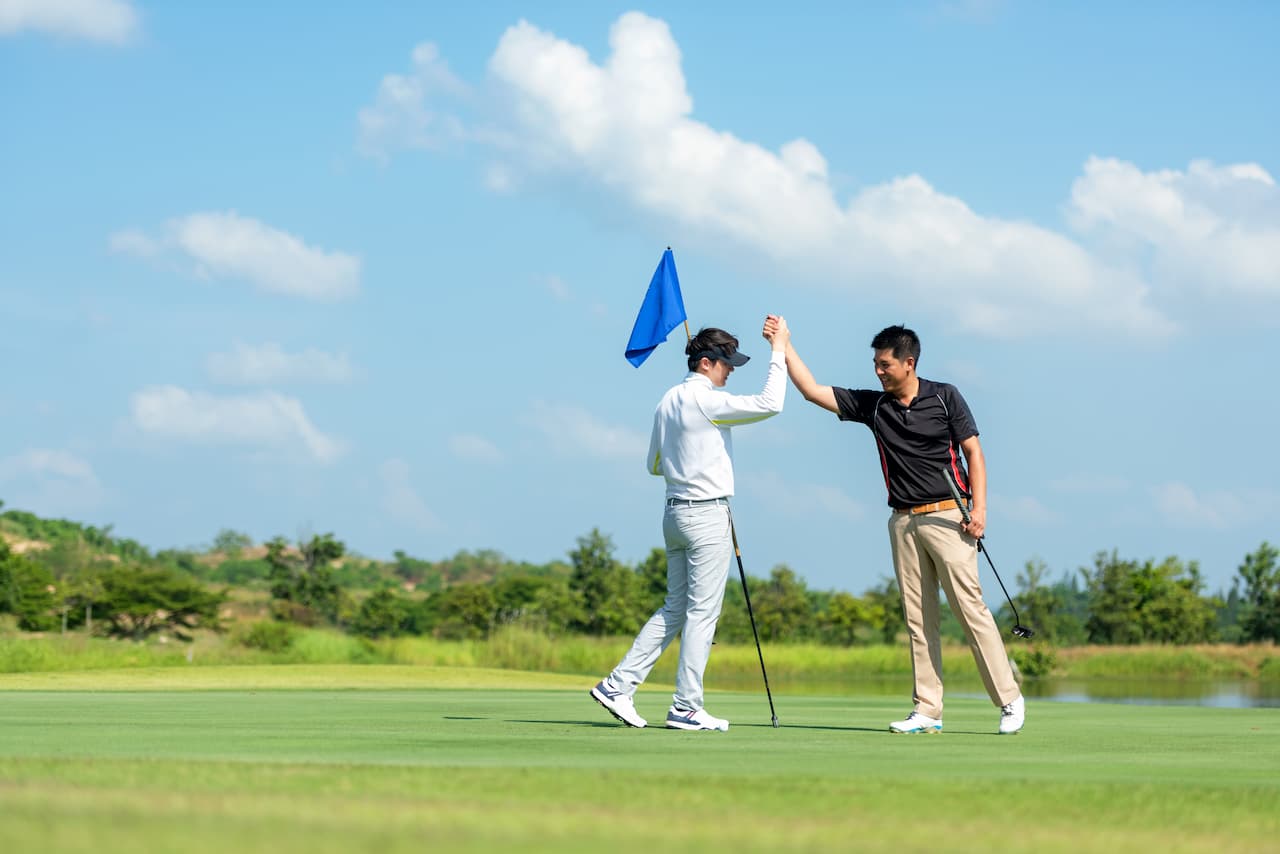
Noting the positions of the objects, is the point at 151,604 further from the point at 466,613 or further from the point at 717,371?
the point at 717,371

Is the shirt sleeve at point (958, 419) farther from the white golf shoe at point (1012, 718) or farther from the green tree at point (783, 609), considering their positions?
the green tree at point (783, 609)

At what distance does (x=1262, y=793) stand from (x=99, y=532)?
9419 centimetres

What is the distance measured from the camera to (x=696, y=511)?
807 cm

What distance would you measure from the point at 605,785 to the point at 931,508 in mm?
4085

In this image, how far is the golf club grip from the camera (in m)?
8.12

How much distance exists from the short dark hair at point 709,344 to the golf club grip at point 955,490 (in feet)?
4.69

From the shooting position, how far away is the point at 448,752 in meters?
6.11

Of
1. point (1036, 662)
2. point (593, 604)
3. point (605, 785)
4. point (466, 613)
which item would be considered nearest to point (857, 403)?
point (605, 785)

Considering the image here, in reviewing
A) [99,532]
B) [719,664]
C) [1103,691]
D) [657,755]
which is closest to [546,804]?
[657,755]

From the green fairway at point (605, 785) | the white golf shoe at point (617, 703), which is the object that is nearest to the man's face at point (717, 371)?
the white golf shoe at point (617, 703)

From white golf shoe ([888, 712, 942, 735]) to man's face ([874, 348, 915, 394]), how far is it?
1.88 metres

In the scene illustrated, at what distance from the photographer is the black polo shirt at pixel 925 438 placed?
8.16m

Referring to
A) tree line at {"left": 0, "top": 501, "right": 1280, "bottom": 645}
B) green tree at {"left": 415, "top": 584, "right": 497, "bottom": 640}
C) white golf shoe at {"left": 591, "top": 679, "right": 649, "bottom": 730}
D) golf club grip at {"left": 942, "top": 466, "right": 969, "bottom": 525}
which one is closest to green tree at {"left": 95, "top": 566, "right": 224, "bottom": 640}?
tree line at {"left": 0, "top": 501, "right": 1280, "bottom": 645}

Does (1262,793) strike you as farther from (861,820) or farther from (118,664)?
(118,664)
